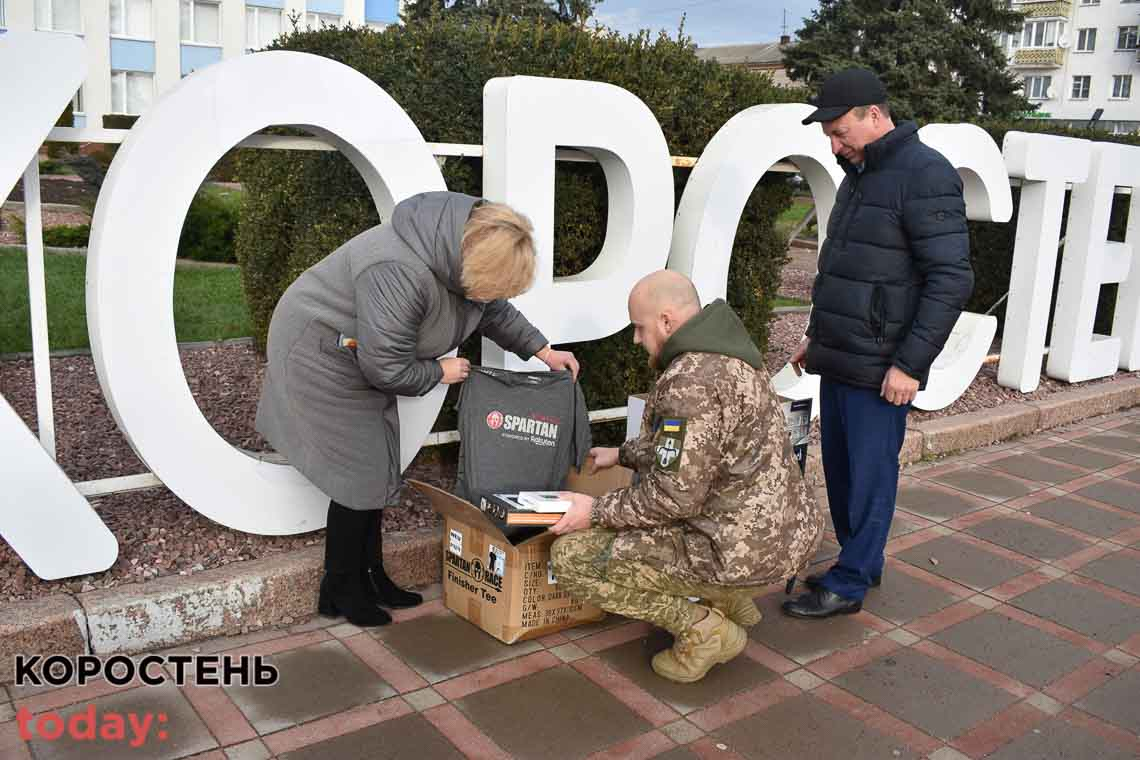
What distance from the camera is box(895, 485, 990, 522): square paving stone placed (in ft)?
17.5

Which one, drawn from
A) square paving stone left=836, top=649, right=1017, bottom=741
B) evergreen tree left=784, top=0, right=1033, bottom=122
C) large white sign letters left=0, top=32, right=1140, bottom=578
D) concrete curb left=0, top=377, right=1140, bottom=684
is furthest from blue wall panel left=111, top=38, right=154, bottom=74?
square paving stone left=836, top=649, right=1017, bottom=741

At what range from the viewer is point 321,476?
356cm

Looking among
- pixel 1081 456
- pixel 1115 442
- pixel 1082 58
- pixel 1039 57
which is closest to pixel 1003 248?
pixel 1115 442

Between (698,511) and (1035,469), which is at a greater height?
(698,511)

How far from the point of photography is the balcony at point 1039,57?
55.0 meters

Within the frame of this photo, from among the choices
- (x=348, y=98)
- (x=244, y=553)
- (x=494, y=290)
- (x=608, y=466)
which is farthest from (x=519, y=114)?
(x=244, y=553)

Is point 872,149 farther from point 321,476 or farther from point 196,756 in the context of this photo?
point 196,756

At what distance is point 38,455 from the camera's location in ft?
11.4

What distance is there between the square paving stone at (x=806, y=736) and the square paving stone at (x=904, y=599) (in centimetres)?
89

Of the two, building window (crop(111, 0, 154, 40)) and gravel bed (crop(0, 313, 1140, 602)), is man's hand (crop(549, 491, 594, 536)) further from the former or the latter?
building window (crop(111, 0, 154, 40))

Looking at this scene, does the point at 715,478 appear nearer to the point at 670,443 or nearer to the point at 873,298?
the point at 670,443

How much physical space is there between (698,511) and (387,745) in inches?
46.3

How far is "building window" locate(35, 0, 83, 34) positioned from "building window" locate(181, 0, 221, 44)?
123 inches

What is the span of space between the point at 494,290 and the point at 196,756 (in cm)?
163
